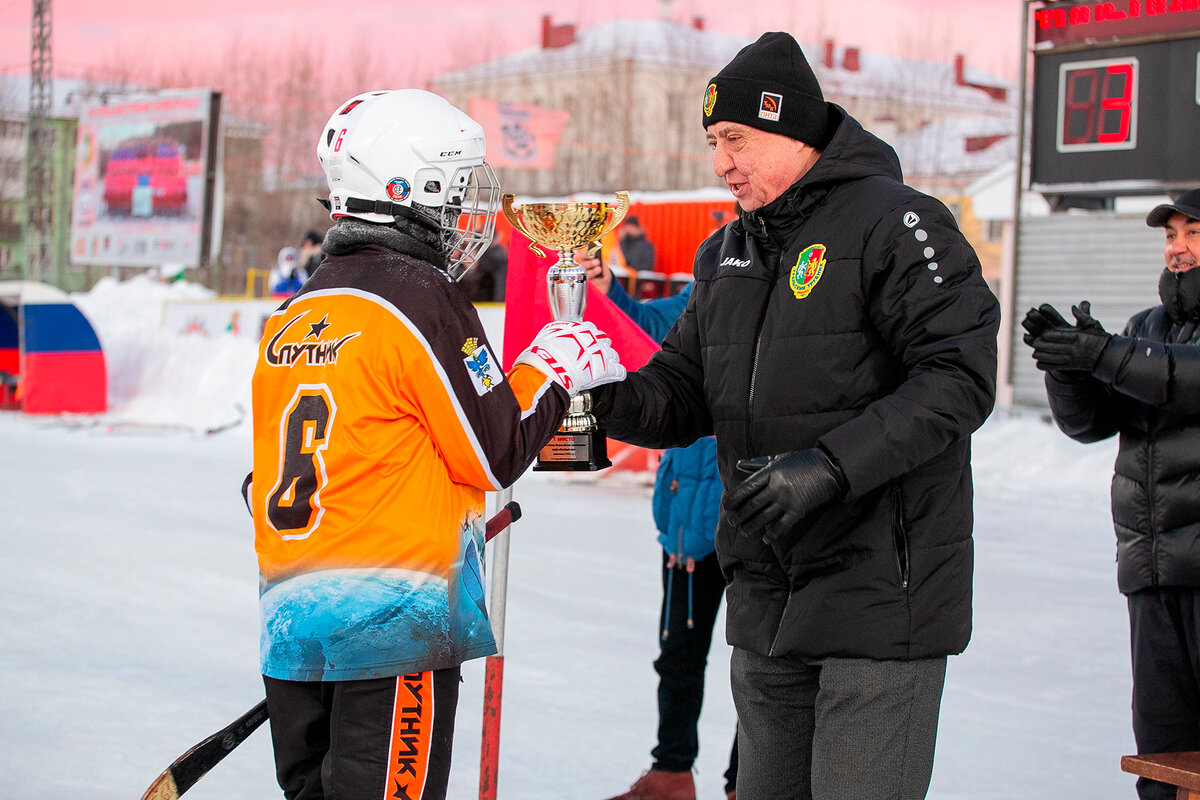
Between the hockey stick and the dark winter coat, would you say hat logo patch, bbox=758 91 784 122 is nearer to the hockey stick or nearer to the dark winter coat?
the hockey stick

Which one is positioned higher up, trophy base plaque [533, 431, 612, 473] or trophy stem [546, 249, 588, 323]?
trophy stem [546, 249, 588, 323]

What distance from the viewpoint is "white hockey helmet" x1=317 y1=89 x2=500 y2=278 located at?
2.36 metres

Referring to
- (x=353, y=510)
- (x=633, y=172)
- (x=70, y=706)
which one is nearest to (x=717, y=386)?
(x=353, y=510)

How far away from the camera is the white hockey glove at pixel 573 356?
2.51 m

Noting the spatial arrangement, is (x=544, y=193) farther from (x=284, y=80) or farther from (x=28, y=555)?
(x=28, y=555)

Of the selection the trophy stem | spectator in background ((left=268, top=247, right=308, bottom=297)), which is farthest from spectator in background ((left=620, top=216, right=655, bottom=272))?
the trophy stem

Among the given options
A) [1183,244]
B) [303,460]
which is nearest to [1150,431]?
[1183,244]

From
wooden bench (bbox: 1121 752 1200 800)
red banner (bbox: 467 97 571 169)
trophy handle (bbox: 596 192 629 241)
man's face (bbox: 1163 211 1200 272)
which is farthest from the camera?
red banner (bbox: 467 97 571 169)

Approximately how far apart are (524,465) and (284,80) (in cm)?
3811

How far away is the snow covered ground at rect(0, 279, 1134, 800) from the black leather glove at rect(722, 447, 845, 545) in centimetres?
193

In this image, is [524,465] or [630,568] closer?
[524,465]

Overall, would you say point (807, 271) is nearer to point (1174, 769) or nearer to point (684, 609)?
point (1174, 769)

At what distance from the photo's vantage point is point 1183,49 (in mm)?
10109

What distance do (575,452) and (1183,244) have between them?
180 centimetres
